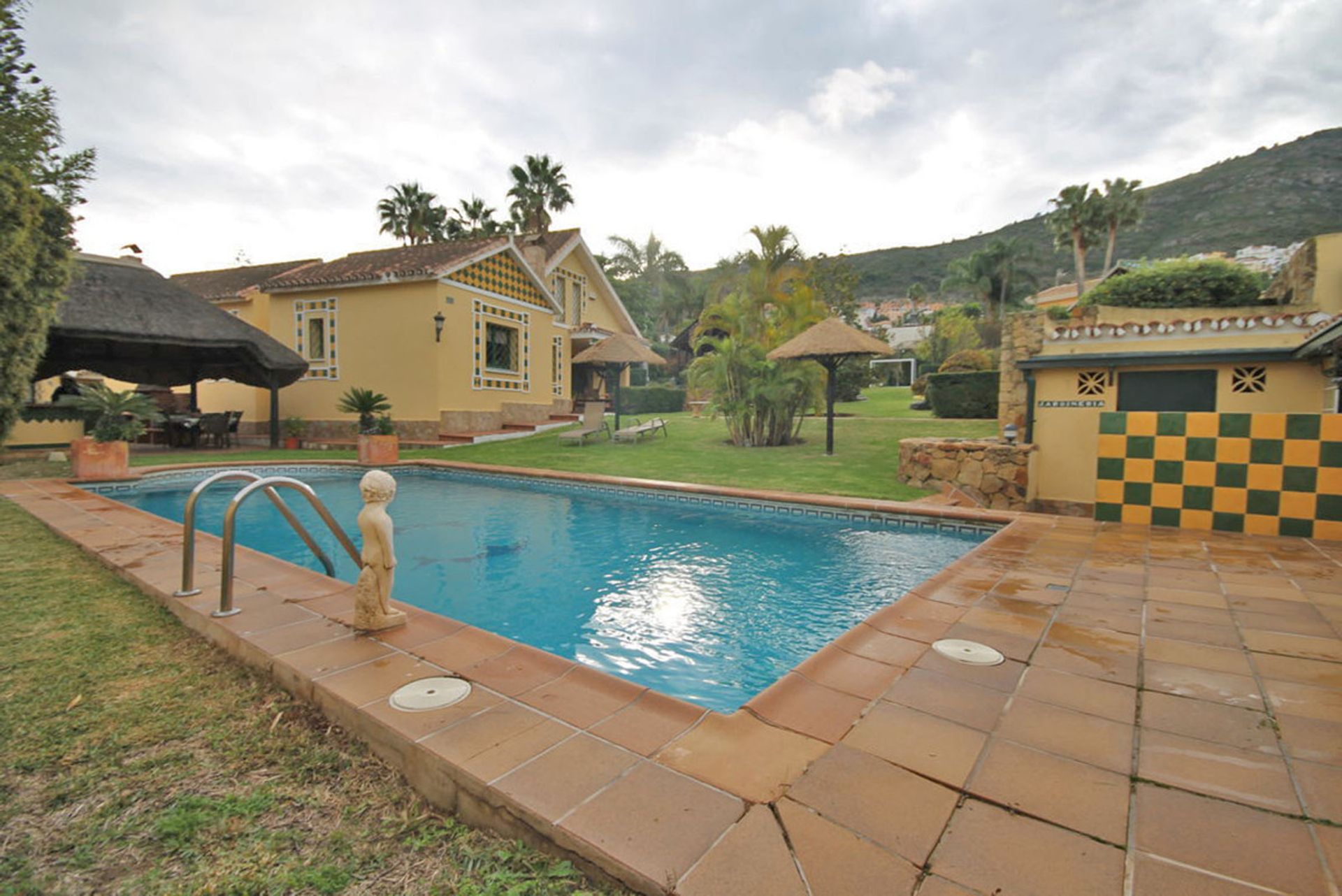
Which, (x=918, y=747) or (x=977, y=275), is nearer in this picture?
(x=918, y=747)

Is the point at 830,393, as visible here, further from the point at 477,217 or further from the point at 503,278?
the point at 477,217

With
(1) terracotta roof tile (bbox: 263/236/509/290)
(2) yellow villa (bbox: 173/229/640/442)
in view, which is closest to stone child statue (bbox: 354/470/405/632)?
(2) yellow villa (bbox: 173/229/640/442)

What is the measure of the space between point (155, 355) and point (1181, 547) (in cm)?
2005

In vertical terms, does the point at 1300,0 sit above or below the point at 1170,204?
below

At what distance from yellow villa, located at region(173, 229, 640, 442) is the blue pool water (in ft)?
20.3

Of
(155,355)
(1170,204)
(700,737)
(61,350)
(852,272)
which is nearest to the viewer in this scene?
(700,737)

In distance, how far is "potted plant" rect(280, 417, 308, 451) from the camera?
14898 mm

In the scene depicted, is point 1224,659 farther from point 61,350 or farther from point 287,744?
point 61,350

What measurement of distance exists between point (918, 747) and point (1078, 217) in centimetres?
Answer: 4338

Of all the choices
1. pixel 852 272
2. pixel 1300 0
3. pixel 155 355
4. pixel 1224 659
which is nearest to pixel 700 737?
pixel 1224 659

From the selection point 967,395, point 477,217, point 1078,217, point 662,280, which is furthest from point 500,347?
point 1078,217

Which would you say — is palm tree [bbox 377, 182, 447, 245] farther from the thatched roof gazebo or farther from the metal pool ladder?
the metal pool ladder

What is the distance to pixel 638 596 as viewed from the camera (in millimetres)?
4742

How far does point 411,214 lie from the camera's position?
84.5 feet
